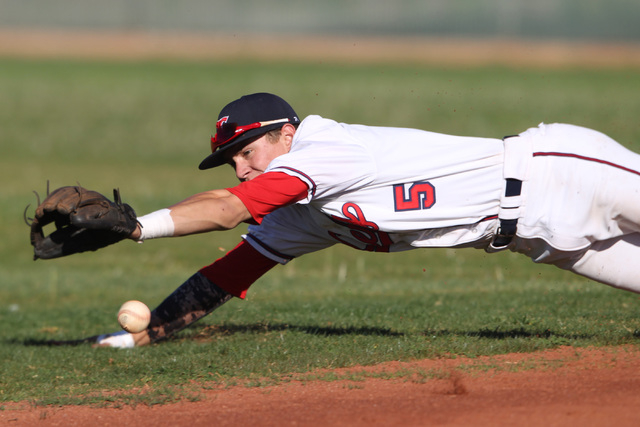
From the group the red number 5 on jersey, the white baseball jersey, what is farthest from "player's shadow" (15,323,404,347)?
A: the red number 5 on jersey

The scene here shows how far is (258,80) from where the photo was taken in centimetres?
4012

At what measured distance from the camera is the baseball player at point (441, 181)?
17.1ft

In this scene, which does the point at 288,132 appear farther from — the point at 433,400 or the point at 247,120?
the point at 433,400

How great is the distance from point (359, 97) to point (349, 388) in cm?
3105

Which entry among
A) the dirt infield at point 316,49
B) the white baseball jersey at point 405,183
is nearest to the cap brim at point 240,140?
the white baseball jersey at point 405,183

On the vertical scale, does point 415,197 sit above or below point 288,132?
below

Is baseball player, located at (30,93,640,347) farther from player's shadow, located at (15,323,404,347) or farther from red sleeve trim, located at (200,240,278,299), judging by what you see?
player's shadow, located at (15,323,404,347)

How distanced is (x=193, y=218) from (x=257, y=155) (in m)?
0.90

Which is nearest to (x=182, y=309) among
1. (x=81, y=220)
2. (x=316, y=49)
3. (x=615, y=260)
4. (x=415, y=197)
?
(x=81, y=220)

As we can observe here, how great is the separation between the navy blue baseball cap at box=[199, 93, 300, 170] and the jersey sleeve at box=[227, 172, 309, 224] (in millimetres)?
591

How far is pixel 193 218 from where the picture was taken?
4.90 m

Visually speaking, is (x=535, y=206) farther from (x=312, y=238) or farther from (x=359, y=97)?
(x=359, y=97)

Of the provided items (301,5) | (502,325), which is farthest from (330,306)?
(301,5)

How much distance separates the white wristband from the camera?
486 cm
